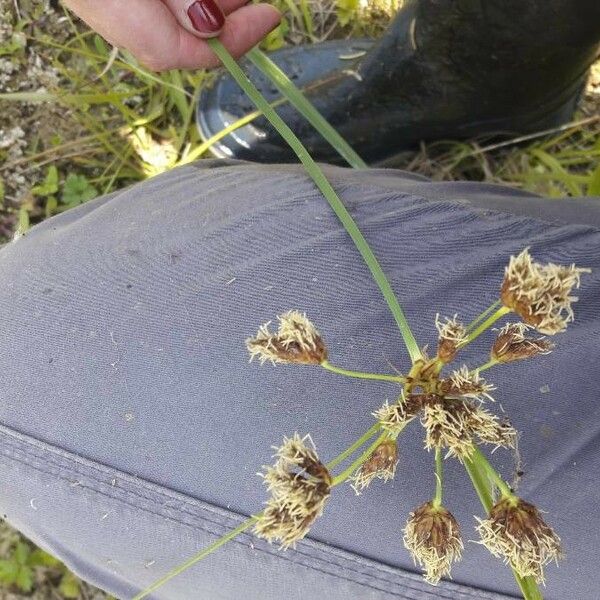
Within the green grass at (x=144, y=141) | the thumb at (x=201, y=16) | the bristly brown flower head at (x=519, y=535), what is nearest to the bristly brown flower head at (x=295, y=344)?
the bristly brown flower head at (x=519, y=535)

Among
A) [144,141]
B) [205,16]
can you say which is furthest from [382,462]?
[144,141]

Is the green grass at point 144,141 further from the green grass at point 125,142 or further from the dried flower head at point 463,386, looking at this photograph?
the dried flower head at point 463,386

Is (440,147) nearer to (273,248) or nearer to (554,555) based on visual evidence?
(273,248)

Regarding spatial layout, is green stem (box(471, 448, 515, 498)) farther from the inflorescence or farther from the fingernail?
the fingernail

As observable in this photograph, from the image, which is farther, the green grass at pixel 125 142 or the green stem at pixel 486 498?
the green grass at pixel 125 142

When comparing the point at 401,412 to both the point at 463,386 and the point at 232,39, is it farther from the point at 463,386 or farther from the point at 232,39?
the point at 232,39

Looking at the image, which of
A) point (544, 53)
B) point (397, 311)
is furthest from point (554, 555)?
point (544, 53)
